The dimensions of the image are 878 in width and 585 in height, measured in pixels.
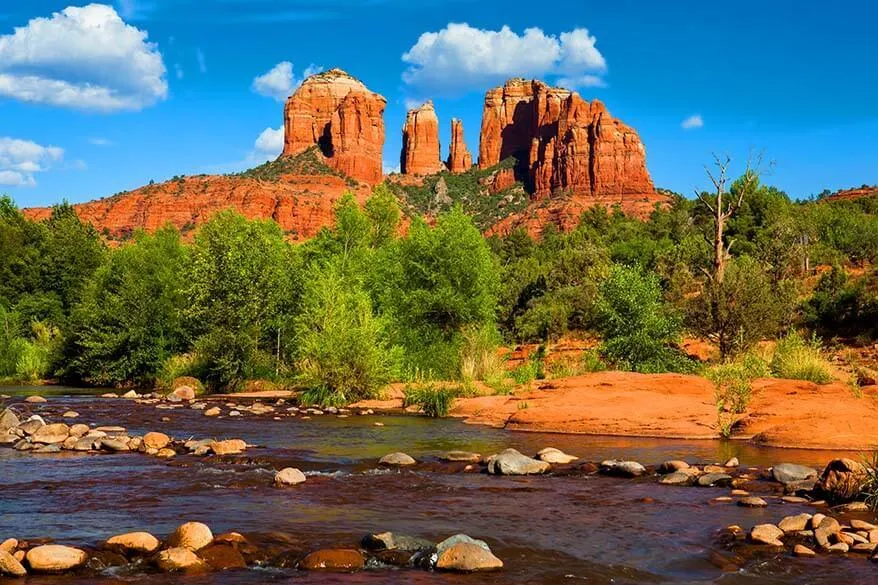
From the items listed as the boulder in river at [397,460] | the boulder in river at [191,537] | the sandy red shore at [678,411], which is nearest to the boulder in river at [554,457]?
the boulder in river at [397,460]

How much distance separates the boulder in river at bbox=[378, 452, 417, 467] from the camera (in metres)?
14.8

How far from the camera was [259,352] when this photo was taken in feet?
110

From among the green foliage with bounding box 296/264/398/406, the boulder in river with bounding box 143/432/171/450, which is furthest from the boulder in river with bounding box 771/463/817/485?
the green foliage with bounding box 296/264/398/406

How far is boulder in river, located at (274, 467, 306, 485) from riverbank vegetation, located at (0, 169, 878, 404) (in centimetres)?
1163

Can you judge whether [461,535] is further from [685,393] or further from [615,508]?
[685,393]

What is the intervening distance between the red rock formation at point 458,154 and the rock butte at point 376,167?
0.26m

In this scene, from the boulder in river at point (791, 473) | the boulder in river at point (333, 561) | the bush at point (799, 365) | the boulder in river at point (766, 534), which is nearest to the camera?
the boulder in river at point (333, 561)

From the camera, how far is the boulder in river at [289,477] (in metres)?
12.9

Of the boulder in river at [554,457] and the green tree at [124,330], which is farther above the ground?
the green tree at [124,330]

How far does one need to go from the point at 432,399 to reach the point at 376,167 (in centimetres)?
15056

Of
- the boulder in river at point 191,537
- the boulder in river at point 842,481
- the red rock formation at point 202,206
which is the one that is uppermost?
the red rock formation at point 202,206

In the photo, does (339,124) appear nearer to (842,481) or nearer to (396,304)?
(396,304)

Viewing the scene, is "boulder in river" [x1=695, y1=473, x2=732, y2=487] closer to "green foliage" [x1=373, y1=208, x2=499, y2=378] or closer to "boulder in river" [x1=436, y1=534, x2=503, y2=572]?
"boulder in river" [x1=436, y1=534, x2=503, y2=572]

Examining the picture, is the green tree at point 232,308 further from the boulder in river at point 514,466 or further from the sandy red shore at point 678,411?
the boulder in river at point 514,466
